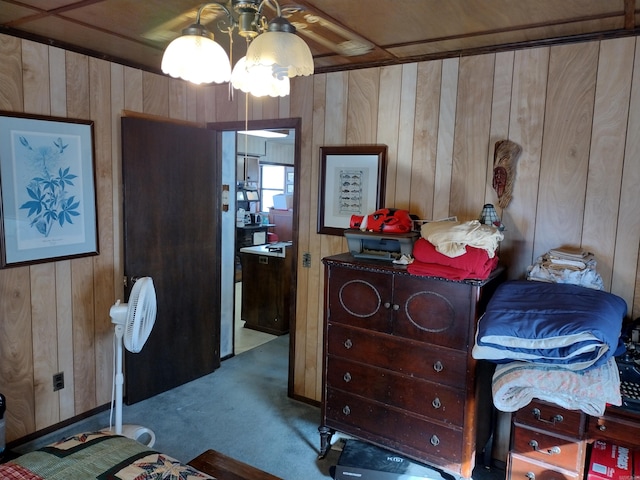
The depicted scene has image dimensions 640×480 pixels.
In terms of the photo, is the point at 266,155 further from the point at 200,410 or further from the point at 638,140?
the point at 638,140

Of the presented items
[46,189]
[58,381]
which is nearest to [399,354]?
[58,381]

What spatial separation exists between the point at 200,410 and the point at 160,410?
27cm

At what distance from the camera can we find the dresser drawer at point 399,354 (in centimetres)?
213

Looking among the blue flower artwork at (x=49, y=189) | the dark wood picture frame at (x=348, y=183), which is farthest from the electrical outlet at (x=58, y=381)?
the dark wood picture frame at (x=348, y=183)

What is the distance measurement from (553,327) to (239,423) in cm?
208

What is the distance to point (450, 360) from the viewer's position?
2.13m

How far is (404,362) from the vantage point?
2.27 meters

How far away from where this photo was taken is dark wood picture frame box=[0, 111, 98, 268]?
2.49 metres

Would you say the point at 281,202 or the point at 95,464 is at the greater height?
the point at 281,202

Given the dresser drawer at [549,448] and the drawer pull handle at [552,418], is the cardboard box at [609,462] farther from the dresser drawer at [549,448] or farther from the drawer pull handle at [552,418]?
A: the drawer pull handle at [552,418]

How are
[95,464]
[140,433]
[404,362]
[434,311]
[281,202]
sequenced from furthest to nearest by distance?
[281,202]
[140,433]
[404,362]
[434,311]
[95,464]

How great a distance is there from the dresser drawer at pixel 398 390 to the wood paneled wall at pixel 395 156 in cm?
69

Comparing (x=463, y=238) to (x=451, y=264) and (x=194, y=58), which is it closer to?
(x=451, y=264)

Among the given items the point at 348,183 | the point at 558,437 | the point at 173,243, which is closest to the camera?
the point at 558,437
